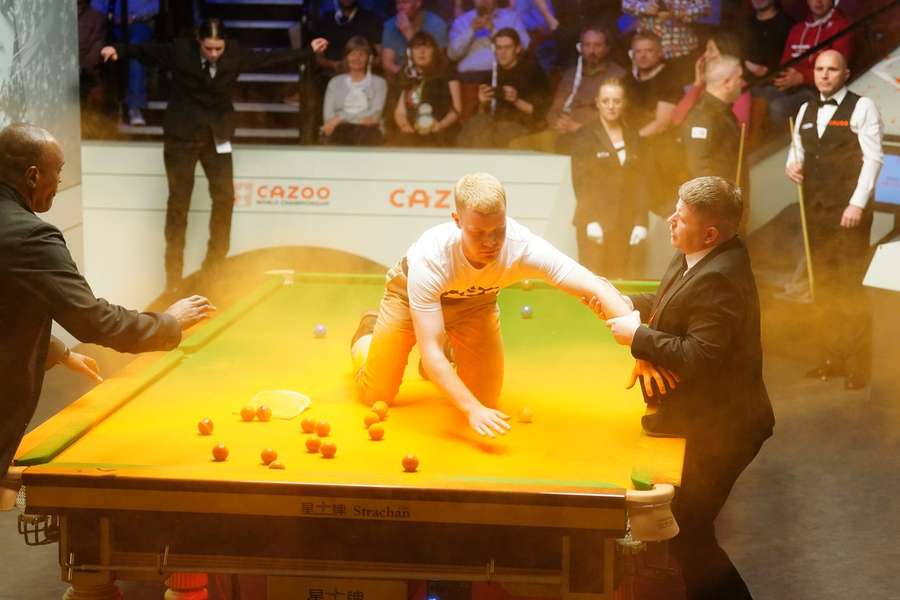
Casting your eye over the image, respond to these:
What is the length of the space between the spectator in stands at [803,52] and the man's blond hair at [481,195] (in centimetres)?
446

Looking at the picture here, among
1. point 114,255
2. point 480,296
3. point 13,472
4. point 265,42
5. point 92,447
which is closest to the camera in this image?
point 13,472

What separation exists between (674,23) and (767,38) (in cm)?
59

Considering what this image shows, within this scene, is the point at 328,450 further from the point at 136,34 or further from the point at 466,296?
the point at 136,34

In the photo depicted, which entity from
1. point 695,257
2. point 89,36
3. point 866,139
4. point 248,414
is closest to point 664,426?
point 695,257

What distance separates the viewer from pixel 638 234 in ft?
23.3

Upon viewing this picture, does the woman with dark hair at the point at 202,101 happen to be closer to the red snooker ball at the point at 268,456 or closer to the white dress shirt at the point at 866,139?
the white dress shirt at the point at 866,139

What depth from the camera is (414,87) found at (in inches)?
301

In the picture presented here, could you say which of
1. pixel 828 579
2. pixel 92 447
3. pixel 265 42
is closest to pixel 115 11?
pixel 265 42

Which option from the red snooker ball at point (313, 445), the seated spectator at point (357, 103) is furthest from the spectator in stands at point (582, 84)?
the red snooker ball at point (313, 445)

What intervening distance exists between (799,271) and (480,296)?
13.1ft

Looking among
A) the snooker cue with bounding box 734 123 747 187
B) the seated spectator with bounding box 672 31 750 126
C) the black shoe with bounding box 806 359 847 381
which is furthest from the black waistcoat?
the black shoe with bounding box 806 359 847 381

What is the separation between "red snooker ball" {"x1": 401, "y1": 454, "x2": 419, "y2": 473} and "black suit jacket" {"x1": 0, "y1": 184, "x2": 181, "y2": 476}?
2.71ft

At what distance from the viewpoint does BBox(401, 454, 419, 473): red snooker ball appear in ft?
9.78

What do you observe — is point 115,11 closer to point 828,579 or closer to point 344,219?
point 344,219
